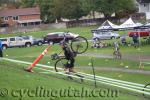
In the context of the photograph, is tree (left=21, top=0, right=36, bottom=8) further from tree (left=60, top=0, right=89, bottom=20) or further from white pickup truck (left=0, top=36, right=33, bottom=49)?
white pickup truck (left=0, top=36, right=33, bottom=49)

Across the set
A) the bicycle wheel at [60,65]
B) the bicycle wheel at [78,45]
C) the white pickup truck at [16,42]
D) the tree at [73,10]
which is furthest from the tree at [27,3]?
the bicycle wheel at [60,65]

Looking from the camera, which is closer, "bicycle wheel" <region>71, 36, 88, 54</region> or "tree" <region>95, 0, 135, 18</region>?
"bicycle wheel" <region>71, 36, 88, 54</region>

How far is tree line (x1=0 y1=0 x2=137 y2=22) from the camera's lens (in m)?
108

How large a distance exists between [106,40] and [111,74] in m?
37.0

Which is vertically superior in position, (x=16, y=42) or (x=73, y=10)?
(x=73, y=10)

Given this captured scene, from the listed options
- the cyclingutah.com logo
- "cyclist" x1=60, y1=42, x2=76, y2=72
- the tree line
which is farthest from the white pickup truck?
the cyclingutah.com logo

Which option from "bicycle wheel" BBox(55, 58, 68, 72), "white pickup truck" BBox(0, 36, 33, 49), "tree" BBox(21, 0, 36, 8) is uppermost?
"tree" BBox(21, 0, 36, 8)

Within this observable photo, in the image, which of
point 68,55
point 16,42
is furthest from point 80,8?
point 68,55

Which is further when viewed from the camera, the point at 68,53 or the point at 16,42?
the point at 16,42

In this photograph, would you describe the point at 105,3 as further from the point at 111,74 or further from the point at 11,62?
the point at 11,62

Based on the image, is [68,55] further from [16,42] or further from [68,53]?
[16,42]

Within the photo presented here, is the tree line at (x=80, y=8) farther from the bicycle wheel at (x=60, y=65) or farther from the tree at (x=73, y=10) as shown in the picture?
the bicycle wheel at (x=60, y=65)

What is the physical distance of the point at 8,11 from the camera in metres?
131

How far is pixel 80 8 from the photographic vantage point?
4523 inches
